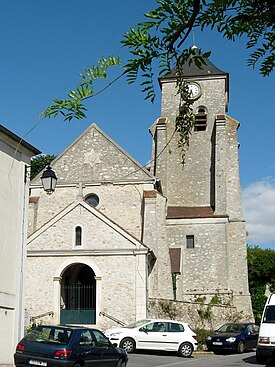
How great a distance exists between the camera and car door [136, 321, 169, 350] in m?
20.8

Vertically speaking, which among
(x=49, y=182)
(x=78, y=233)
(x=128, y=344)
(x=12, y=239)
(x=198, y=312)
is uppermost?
(x=78, y=233)

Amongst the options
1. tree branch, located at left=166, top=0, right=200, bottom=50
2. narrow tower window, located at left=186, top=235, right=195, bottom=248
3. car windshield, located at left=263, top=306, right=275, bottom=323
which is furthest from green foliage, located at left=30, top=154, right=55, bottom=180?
tree branch, located at left=166, top=0, right=200, bottom=50

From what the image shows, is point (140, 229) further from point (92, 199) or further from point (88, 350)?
point (88, 350)

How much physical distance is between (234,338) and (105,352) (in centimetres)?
1160

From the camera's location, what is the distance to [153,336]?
21.0 m

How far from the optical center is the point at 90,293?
92.1ft

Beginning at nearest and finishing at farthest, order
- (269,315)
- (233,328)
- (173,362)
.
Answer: (269,315) < (173,362) < (233,328)

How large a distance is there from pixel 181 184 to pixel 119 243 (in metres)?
13.0

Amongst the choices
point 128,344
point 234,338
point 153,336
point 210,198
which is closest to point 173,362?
point 153,336

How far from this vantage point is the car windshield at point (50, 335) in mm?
11891

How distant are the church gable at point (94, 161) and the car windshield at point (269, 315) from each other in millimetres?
16032

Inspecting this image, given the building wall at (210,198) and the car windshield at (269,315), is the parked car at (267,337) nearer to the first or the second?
the car windshield at (269,315)

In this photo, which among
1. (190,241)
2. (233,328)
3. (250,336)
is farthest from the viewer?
(190,241)

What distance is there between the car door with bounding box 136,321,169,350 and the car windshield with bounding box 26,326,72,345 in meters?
9.22
